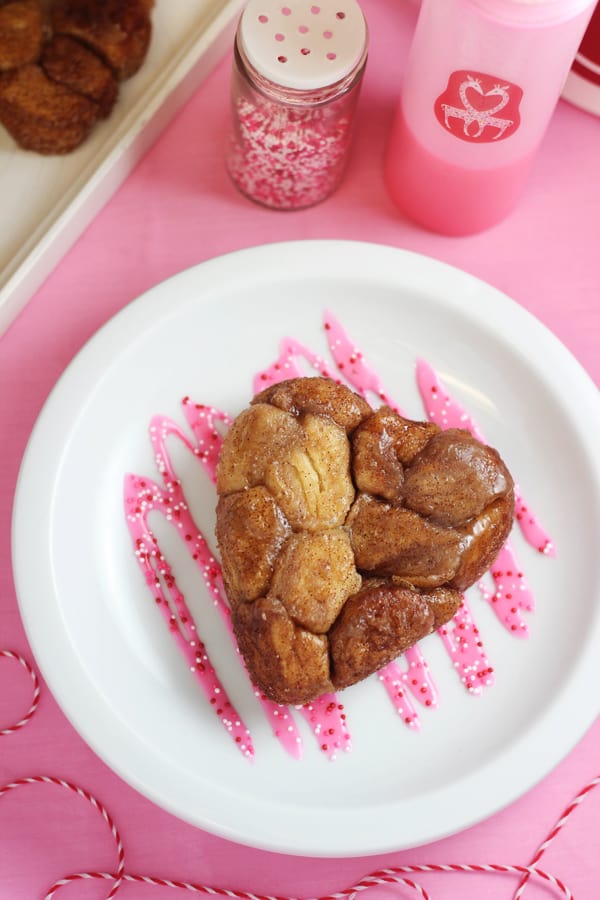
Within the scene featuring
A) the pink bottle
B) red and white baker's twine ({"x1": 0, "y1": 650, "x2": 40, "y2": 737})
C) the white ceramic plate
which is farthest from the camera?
red and white baker's twine ({"x1": 0, "y1": 650, "x2": 40, "y2": 737})

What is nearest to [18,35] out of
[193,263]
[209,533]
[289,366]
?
[193,263]

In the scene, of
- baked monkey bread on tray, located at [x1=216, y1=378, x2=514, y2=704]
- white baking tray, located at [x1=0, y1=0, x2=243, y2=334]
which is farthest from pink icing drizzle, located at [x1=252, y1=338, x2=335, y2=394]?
white baking tray, located at [x1=0, y1=0, x2=243, y2=334]

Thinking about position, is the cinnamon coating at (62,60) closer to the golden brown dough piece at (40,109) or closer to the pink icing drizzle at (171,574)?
the golden brown dough piece at (40,109)

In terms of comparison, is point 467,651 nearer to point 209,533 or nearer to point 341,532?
point 341,532

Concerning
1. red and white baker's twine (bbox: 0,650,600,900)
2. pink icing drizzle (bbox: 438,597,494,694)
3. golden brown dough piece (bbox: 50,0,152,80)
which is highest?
golden brown dough piece (bbox: 50,0,152,80)

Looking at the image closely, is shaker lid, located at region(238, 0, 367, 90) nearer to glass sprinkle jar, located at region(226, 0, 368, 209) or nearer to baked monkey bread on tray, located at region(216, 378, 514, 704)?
glass sprinkle jar, located at region(226, 0, 368, 209)

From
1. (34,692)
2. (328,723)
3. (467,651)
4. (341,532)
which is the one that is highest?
(341,532)

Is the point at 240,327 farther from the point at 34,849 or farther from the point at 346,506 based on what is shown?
the point at 34,849
